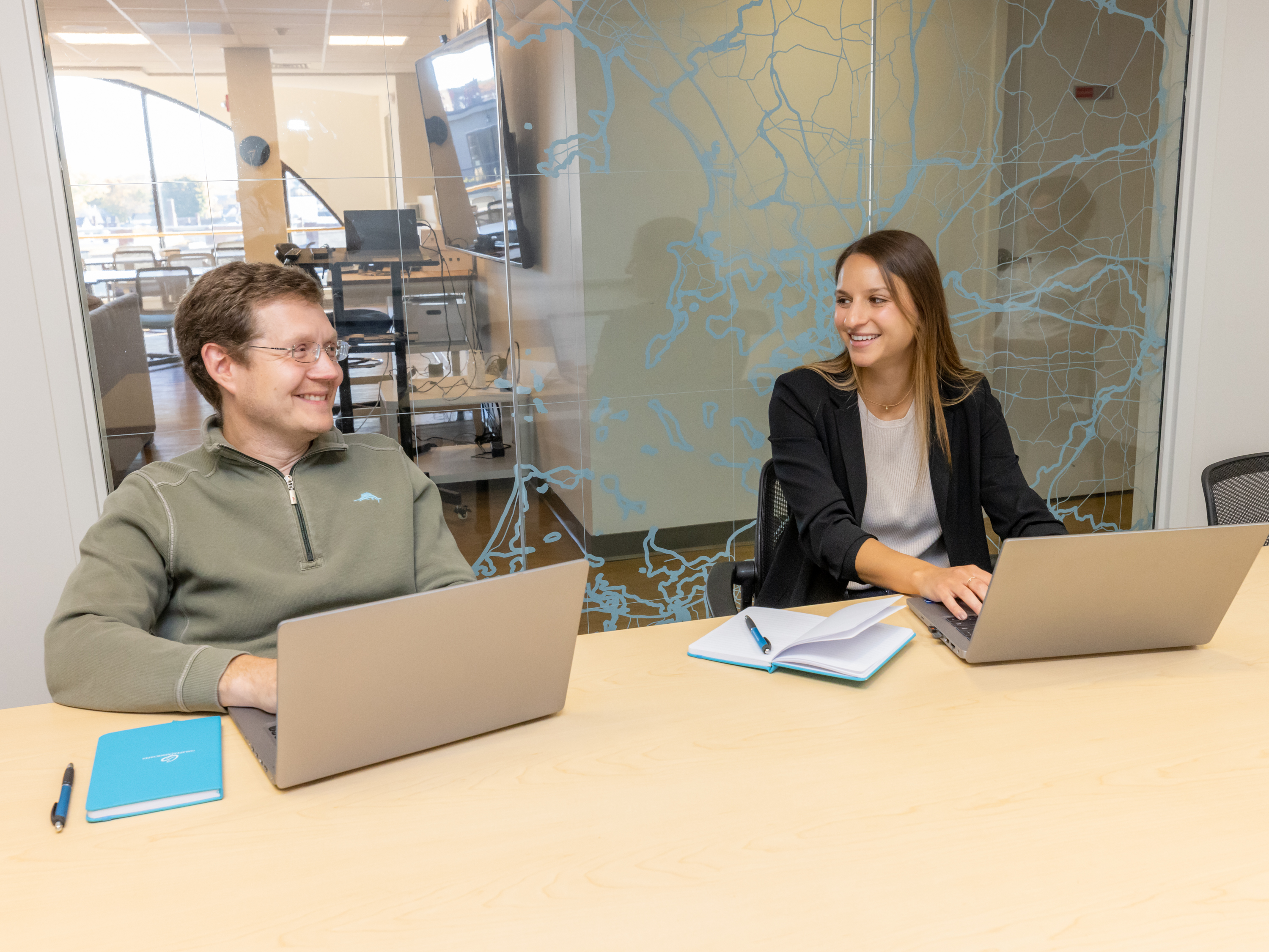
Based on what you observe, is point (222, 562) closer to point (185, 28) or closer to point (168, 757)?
point (168, 757)

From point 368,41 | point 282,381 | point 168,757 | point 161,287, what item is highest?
point 368,41

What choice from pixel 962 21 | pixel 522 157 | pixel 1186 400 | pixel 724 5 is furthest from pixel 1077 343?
pixel 522 157

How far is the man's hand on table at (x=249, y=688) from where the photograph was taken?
123 cm

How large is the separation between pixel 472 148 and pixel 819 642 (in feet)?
Result: 6.16

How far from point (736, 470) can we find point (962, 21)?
1.58 metres

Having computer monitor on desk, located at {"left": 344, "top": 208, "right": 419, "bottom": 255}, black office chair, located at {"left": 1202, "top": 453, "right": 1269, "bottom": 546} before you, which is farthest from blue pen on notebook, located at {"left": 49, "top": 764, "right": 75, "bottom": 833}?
black office chair, located at {"left": 1202, "top": 453, "right": 1269, "bottom": 546}

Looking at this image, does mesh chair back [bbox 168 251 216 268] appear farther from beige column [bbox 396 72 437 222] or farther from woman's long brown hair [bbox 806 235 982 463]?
woman's long brown hair [bbox 806 235 982 463]

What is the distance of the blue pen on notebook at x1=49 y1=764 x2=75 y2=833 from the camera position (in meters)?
1.01

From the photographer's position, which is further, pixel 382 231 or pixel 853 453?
pixel 382 231

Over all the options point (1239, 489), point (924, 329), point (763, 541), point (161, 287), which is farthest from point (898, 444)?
point (161, 287)

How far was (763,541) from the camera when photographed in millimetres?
2078

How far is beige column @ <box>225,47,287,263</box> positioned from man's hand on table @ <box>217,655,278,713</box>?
1.58 m

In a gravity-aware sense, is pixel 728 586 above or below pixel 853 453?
below

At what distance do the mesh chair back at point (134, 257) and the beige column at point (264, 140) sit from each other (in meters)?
0.24
